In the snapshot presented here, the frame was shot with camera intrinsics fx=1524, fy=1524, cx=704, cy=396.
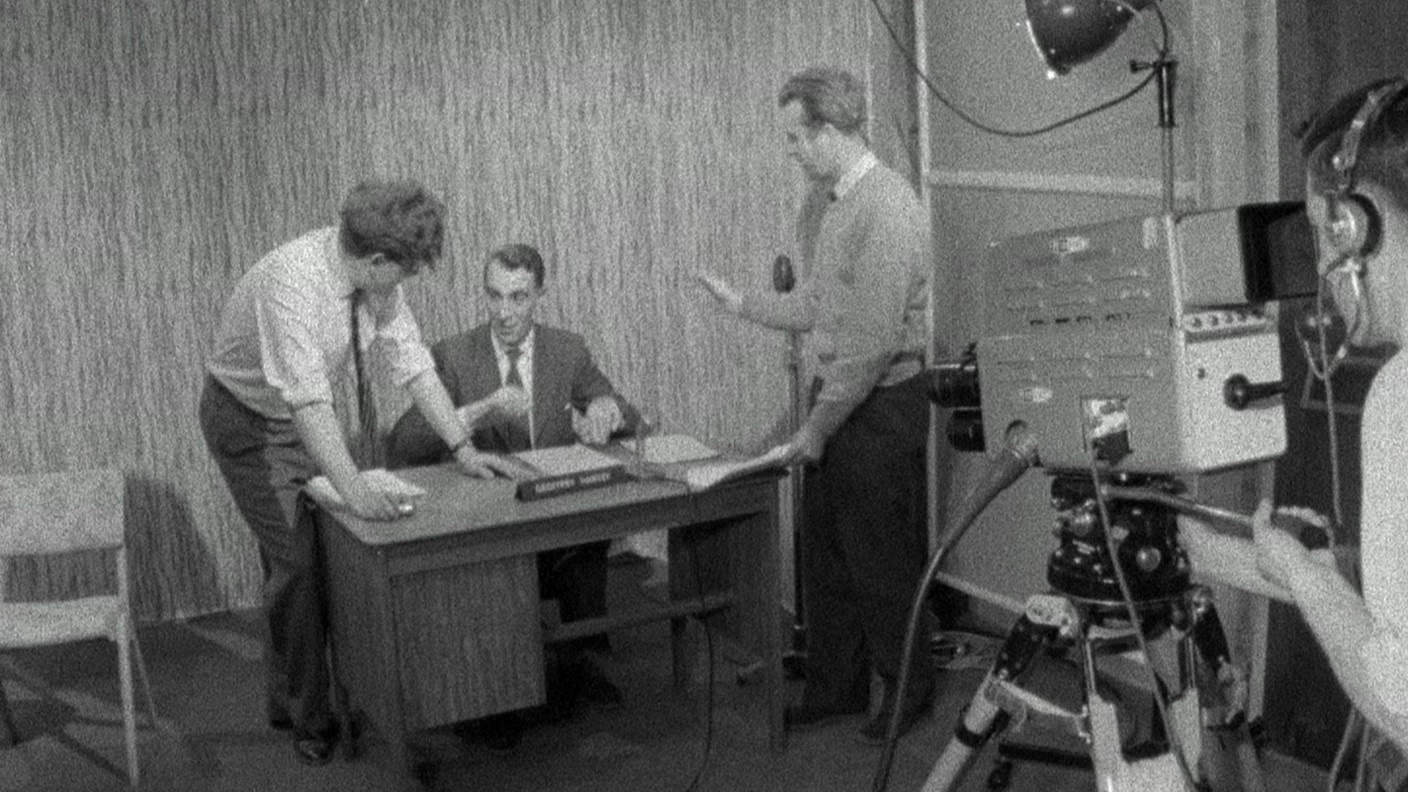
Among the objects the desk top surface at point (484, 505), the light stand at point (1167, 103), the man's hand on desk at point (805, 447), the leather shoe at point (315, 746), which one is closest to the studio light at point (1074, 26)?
the light stand at point (1167, 103)

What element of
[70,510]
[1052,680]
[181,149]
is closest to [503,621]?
[70,510]

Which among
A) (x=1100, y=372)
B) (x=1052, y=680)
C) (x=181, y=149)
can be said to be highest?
(x=181, y=149)

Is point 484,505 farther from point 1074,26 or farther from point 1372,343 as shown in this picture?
point 1372,343

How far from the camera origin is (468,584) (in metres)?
3.04

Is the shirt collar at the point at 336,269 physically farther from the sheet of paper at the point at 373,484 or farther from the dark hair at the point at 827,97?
the dark hair at the point at 827,97

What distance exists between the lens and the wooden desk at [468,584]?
2.99m

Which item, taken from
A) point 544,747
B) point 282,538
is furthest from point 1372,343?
point 282,538

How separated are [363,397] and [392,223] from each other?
773 millimetres

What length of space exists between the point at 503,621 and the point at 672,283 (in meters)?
2.03

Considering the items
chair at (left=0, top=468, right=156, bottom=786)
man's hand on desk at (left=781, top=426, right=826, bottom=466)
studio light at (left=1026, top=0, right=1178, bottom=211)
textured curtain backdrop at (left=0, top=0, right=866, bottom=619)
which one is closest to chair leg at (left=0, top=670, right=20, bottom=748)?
chair at (left=0, top=468, right=156, bottom=786)

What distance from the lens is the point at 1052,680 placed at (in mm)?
3811

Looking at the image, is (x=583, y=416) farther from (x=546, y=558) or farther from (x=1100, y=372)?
(x=1100, y=372)

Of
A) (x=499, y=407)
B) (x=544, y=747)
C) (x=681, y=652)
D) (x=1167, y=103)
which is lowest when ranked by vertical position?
(x=544, y=747)

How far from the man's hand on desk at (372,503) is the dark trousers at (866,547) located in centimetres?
96
